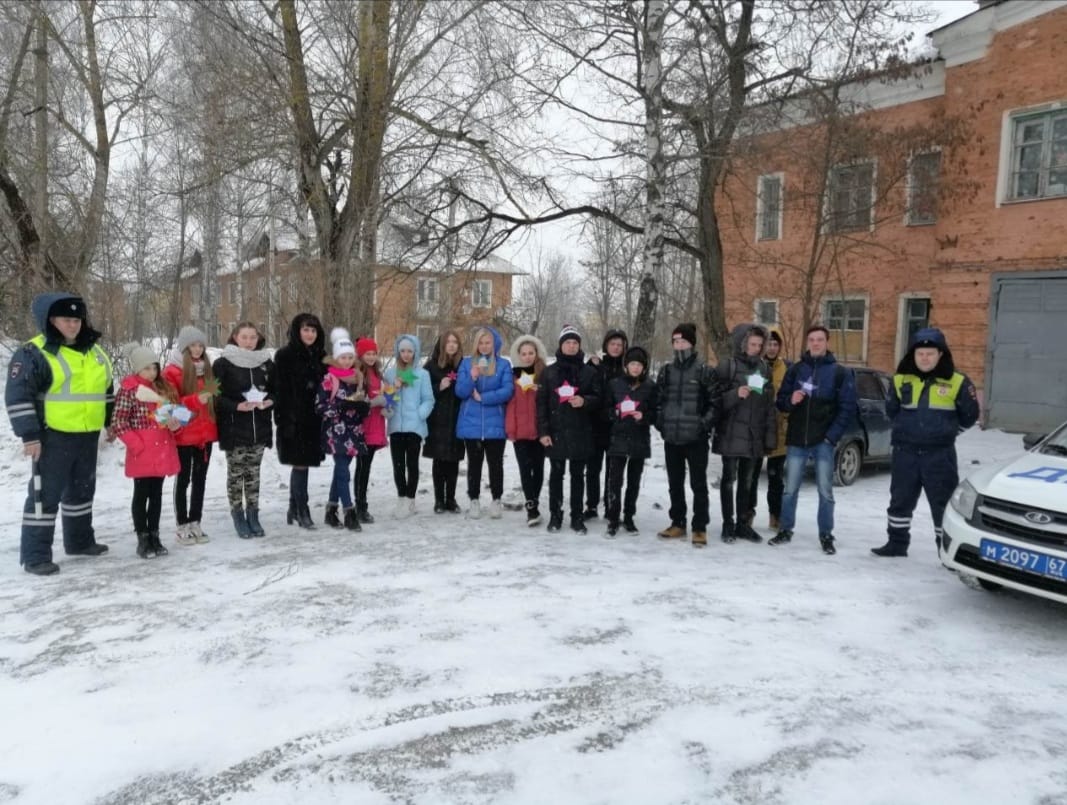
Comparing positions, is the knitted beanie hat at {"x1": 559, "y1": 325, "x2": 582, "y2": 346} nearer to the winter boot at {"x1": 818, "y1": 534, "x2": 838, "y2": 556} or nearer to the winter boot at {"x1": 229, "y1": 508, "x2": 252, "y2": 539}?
the winter boot at {"x1": 818, "y1": 534, "x2": 838, "y2": 556}

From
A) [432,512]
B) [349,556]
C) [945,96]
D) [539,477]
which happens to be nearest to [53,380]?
[349,556]

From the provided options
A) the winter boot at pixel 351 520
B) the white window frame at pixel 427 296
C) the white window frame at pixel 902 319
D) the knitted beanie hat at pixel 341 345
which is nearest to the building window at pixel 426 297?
the white window frame at pixel 427 296

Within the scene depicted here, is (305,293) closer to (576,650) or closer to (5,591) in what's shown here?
(5,591)

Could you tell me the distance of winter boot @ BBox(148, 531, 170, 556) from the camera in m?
5.86

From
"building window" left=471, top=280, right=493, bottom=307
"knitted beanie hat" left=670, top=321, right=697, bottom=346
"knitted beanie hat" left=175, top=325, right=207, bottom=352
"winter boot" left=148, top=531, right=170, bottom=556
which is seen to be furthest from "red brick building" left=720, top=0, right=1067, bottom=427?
"winter boot" left=148, top=531, right=170, bottom=556

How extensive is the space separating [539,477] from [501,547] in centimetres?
118

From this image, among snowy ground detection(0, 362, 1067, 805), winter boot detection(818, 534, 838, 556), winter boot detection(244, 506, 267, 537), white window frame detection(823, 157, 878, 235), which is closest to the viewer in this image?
snowy ground detection(0, 362, 1067, 805)

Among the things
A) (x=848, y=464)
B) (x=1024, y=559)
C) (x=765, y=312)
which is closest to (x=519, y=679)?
(x=1024, y=559)

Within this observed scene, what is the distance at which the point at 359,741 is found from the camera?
3221 mm

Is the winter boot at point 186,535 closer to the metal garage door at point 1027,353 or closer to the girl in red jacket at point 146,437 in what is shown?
the girl in red jacket at point 146,437

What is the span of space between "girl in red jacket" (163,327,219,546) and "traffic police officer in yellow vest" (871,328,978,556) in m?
5.69

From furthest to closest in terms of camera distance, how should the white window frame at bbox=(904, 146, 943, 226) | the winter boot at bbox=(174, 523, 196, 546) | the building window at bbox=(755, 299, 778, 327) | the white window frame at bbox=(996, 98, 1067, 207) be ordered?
the building window at bbox=(755, 299, 778, 327) → the white window frame at bbox=(904, 146, 943, 226) → the white window frame at bbox=(996, 98, 1067, 207) → the winter boot at bbox=(174, 523, 196, 546)

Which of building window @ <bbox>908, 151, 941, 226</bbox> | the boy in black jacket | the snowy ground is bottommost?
the snowy ground

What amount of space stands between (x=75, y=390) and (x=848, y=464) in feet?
28.7
